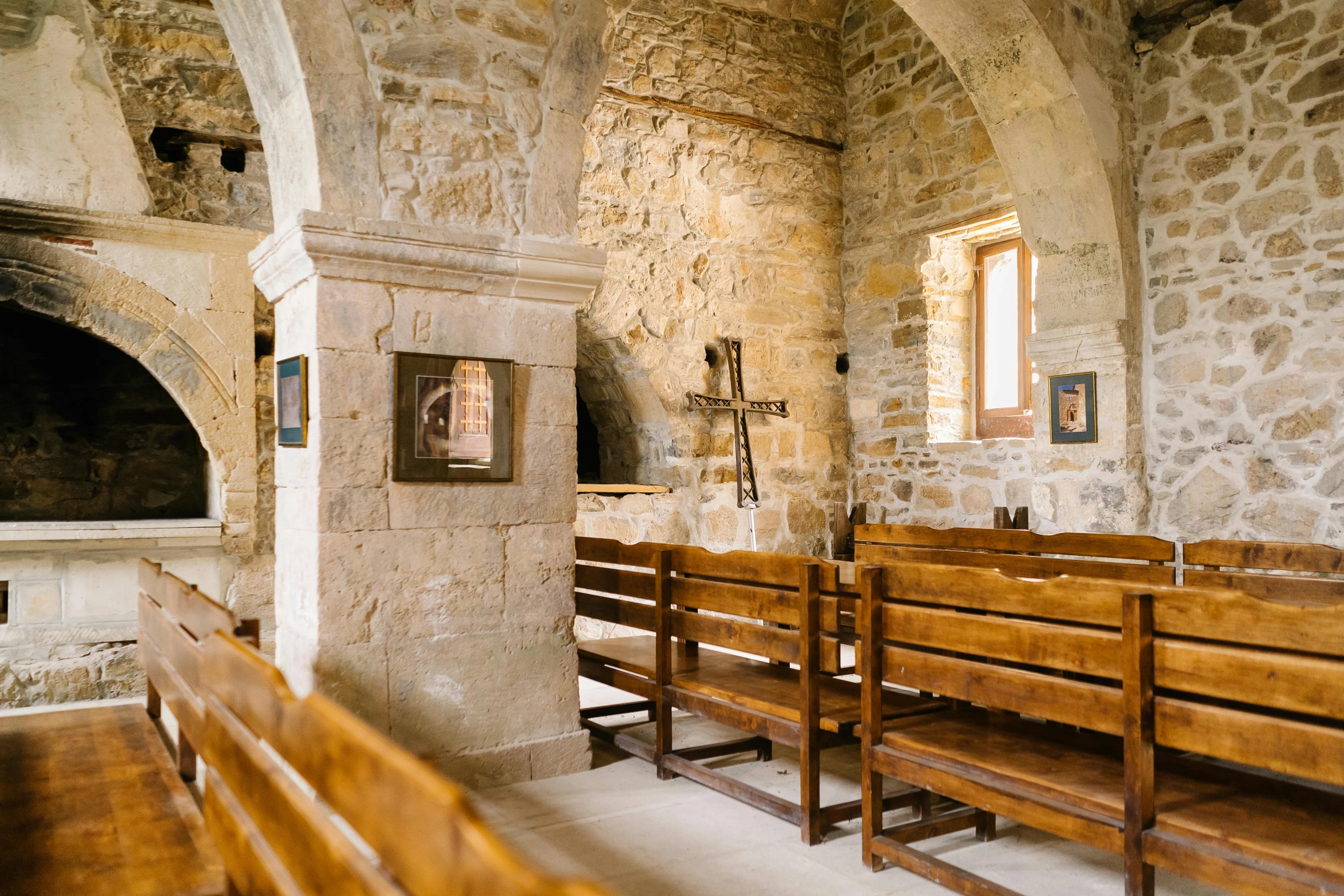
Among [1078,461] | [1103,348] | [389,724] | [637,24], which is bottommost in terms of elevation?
[389,724]

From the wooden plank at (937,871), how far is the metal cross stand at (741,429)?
164 inches

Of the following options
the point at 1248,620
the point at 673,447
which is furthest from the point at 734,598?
the point at 673,447

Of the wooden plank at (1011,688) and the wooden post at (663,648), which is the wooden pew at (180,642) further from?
the wooden plank at (1011,688)

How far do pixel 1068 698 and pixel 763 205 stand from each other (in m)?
5.31

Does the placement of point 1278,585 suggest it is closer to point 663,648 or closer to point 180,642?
point 663,648

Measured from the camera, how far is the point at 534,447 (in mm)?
3309

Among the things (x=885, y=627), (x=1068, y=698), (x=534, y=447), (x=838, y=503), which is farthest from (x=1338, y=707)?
(x=838, y=503)

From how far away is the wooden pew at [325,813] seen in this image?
863mm

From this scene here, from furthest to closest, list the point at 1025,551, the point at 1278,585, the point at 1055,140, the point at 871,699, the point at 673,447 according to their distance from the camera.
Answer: the point at 673,447, the point at 1055,140, the point at 1025,551, the point at 1278,585, the point at 871,699

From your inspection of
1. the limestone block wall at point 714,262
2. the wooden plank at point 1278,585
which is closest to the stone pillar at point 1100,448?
the wooden plank at point 1278,585

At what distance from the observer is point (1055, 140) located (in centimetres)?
500

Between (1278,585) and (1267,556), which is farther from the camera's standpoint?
(1267,556)

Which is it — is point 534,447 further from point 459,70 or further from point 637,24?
point 637,24

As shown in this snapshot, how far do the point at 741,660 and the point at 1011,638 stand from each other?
5.05ft
